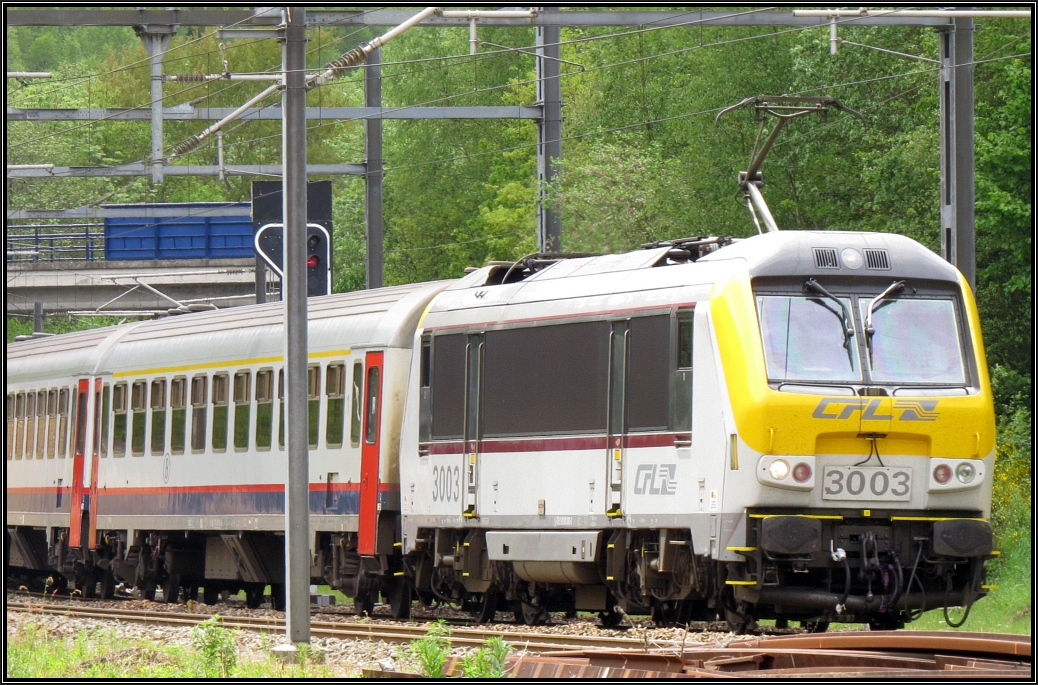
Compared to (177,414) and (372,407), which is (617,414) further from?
(177,414)

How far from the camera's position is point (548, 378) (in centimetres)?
1678

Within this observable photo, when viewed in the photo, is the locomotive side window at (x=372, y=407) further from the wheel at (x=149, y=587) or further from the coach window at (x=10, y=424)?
the coach window at (x=10, y=424)

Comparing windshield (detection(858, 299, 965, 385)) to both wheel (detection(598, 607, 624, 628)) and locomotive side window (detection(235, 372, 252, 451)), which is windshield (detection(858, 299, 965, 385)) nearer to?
wheel (detection(598, 607, 624, 628))

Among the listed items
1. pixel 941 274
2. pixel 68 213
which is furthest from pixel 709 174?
pixel 941 274

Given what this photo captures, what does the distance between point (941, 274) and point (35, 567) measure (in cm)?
1798

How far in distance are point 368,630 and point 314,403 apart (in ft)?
12.4

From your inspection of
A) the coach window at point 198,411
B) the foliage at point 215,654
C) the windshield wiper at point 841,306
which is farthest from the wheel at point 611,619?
the coach window at point 198,411

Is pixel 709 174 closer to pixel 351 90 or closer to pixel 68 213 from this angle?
pixel 68 213

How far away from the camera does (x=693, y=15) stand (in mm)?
23516

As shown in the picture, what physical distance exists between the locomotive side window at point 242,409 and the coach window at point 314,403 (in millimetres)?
1179

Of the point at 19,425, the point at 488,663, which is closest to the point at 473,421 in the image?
the point at 488,663

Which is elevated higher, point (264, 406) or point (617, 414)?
point (264, 406)

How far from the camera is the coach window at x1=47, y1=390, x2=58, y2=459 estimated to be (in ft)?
88.8

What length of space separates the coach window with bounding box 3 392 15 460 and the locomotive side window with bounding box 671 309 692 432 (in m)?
16.6
